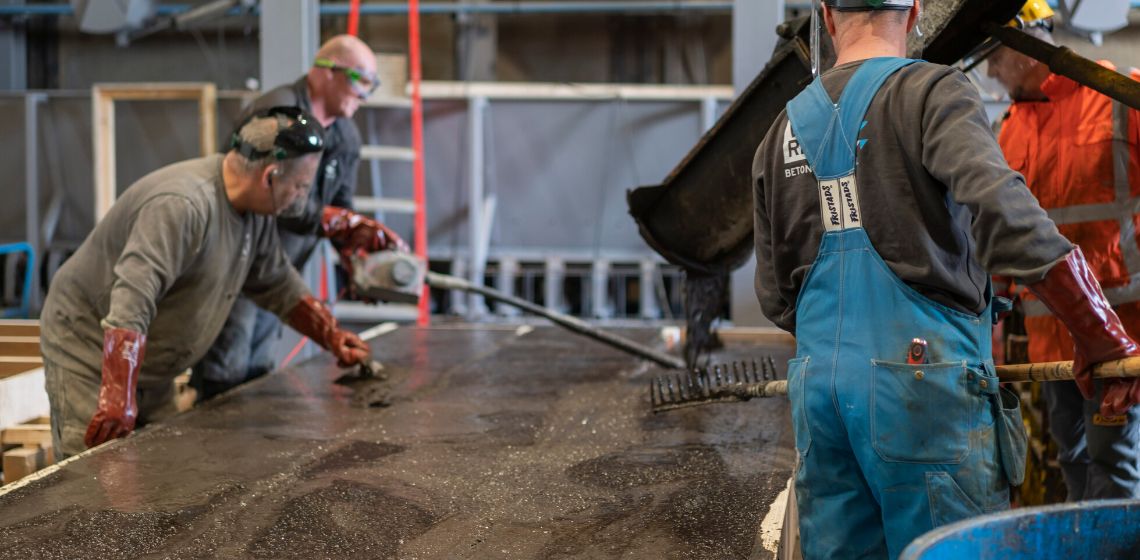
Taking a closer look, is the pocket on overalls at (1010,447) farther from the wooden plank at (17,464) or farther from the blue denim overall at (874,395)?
the wooden plank at (17,464)

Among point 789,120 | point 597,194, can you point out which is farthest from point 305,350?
point 789,120

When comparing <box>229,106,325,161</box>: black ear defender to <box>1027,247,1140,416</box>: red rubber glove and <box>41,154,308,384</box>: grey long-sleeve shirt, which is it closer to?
<box>41,154,308,384</box>: grey long-sleeve shirt

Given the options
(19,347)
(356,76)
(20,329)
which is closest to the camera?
(19,347)

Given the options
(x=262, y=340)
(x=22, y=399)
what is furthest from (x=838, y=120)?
(x=262, y=340)

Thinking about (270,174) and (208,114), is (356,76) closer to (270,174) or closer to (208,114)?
(270,174)

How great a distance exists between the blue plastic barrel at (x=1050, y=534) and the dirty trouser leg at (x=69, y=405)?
2.70 metres

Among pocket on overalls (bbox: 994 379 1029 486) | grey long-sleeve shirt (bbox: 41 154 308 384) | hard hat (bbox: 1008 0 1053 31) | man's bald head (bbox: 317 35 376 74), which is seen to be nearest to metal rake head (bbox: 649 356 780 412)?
pocket on overalls (bbox: 994 379 1029 486)

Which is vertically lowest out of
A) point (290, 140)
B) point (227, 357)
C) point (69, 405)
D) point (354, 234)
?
point (227, 357)

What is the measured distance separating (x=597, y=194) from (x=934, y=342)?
6286mm

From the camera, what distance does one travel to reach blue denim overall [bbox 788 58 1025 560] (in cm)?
183

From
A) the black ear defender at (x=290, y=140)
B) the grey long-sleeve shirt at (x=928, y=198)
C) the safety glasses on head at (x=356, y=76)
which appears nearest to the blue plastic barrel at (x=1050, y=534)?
the grey long-sleeve shirt at (x=928, y=198)

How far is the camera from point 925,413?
1822 mm

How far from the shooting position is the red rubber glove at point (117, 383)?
115 inches

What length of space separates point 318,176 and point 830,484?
3334 millimetres
